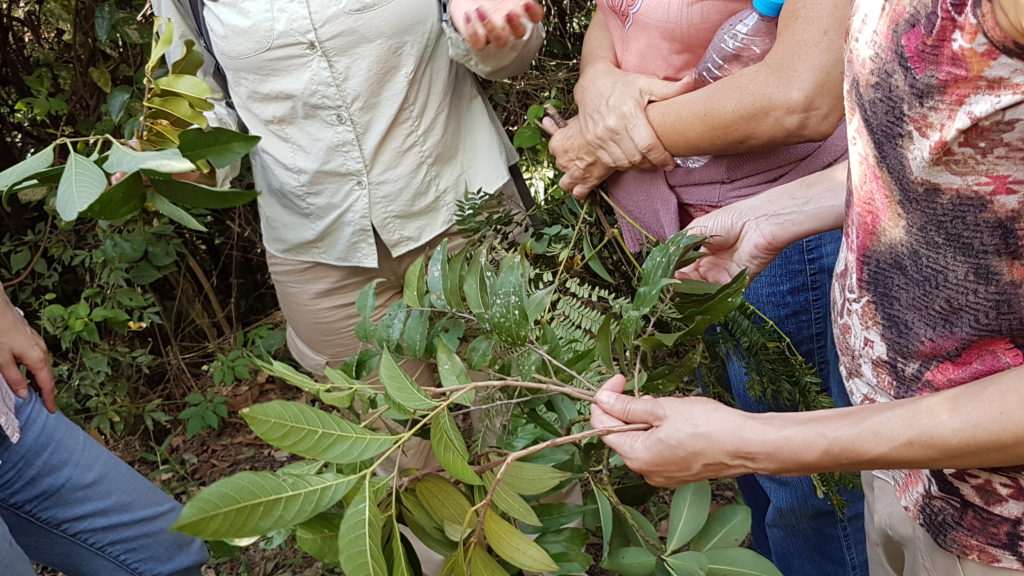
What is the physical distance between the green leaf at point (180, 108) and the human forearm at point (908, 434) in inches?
46.3

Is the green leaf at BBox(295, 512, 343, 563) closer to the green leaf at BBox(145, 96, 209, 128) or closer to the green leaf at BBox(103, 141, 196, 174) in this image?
the green leaf at BBox(103, 141, 196, 174)

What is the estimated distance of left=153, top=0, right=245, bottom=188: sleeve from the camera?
1823 mm

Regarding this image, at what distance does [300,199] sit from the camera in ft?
6.13

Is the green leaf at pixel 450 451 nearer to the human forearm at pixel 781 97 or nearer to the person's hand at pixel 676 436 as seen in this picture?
the person's hand at pixel 676 436

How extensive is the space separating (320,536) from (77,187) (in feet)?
1.82

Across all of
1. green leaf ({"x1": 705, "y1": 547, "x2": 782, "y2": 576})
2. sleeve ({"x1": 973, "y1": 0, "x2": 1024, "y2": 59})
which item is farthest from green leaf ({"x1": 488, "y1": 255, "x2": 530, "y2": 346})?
sleeve ({"x1": 973, "y1": 0, "x2": 1024, "y2": 59})

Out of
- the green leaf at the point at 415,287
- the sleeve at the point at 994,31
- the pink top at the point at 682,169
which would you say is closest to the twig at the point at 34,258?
the green leaf at the point at 415,287

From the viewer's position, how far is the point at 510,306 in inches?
42.5

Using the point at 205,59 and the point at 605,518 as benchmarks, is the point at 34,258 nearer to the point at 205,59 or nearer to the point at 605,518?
the point at 205,59

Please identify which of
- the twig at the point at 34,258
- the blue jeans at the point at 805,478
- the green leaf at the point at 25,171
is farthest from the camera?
the twig at the point at 34,258

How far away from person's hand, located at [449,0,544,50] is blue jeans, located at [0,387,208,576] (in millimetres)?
1057

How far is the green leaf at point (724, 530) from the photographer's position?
1049 millimetres

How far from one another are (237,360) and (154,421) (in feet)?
1.43

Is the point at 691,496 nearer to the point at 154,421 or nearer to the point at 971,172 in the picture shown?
the point at 971,172
